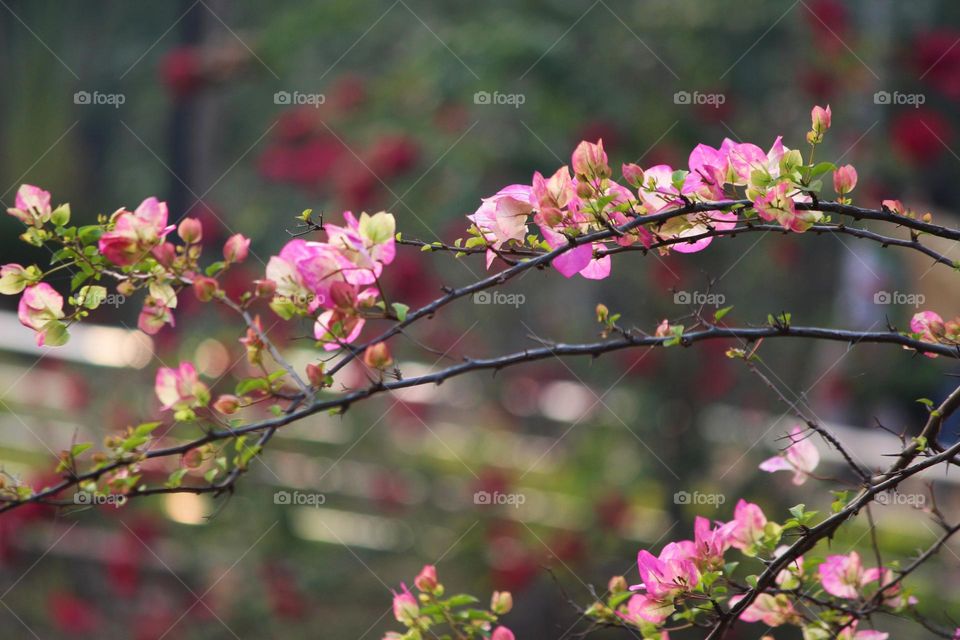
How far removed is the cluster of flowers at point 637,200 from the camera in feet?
2.28

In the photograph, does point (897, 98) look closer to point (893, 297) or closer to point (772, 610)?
point (893, 297)

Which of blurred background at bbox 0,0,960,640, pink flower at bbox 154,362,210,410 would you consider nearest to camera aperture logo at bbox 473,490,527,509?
blurred background at bbox 0,0,960,640

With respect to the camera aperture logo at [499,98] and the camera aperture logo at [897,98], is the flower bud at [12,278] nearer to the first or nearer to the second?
the camera aperture logo at [499,98]

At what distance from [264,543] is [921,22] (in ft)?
8.24

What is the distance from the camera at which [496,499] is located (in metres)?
2.43

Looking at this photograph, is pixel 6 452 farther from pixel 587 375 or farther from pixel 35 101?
pixel 35 101

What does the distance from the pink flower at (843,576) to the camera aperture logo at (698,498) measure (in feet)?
4.46

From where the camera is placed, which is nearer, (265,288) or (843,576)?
(265,288)

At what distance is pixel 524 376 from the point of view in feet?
9.20

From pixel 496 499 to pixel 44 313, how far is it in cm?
178

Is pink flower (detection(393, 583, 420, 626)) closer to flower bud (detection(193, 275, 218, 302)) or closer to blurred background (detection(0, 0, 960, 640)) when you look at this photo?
flower bud (detection(193, 275, 218, 302))

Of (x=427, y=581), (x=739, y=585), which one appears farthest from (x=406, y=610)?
(x=739, y=585)

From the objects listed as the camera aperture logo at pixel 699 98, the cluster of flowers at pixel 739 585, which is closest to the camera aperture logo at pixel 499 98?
the camera aperture logo at pixel 699 98

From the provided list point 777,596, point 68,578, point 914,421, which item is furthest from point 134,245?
point 914,421
